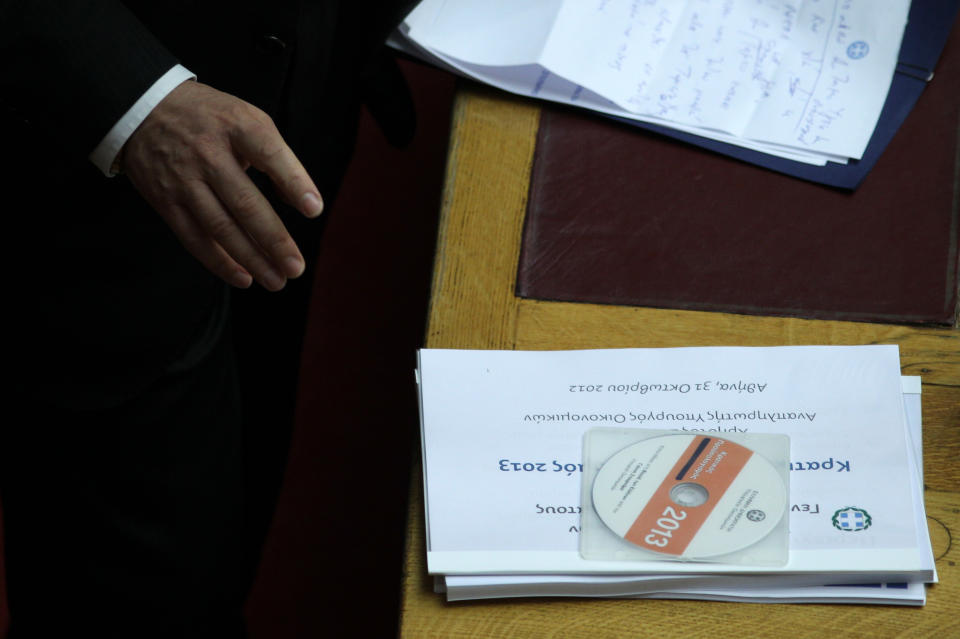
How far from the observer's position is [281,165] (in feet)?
1.97

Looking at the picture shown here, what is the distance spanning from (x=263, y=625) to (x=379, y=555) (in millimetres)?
185

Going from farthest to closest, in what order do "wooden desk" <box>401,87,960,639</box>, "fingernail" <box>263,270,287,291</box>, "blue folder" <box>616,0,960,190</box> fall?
1. "blue folder" <box>616,0,960,190</box>
2. "fingernail" <box>263,270,287,291</box>
3. "wooden desk" <box>401,87,960,639</box>

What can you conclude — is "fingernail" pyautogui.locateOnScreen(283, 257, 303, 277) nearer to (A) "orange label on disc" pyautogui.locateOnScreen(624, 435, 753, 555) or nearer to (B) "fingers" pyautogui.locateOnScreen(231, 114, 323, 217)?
(B) "fingers" pyautogui.locateOnScreen(231, 114, 323, 217)

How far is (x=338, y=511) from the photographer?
1.40 m

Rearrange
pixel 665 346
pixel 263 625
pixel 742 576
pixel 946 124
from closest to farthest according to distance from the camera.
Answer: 1. pixel 742 576
2. pixel 665 346
3. pixel 946 124
4. pixel 263 625

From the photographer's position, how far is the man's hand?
0.61 m

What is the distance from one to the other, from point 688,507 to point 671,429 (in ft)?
0.18

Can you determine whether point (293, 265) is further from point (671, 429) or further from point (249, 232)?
point (671, 429)

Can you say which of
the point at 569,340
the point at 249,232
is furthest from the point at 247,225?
the point at 569,340

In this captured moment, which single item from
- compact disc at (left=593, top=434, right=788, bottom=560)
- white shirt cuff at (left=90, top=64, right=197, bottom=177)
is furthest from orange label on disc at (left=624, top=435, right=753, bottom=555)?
white shirt cuff at (left=90, top=64, right=197, bottom=177)

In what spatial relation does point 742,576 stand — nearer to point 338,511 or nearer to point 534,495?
point 534,495

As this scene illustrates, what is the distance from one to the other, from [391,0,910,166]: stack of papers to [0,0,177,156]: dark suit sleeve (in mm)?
246

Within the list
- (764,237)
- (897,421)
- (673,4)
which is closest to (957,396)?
(897,421)

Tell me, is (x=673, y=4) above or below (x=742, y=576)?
above
